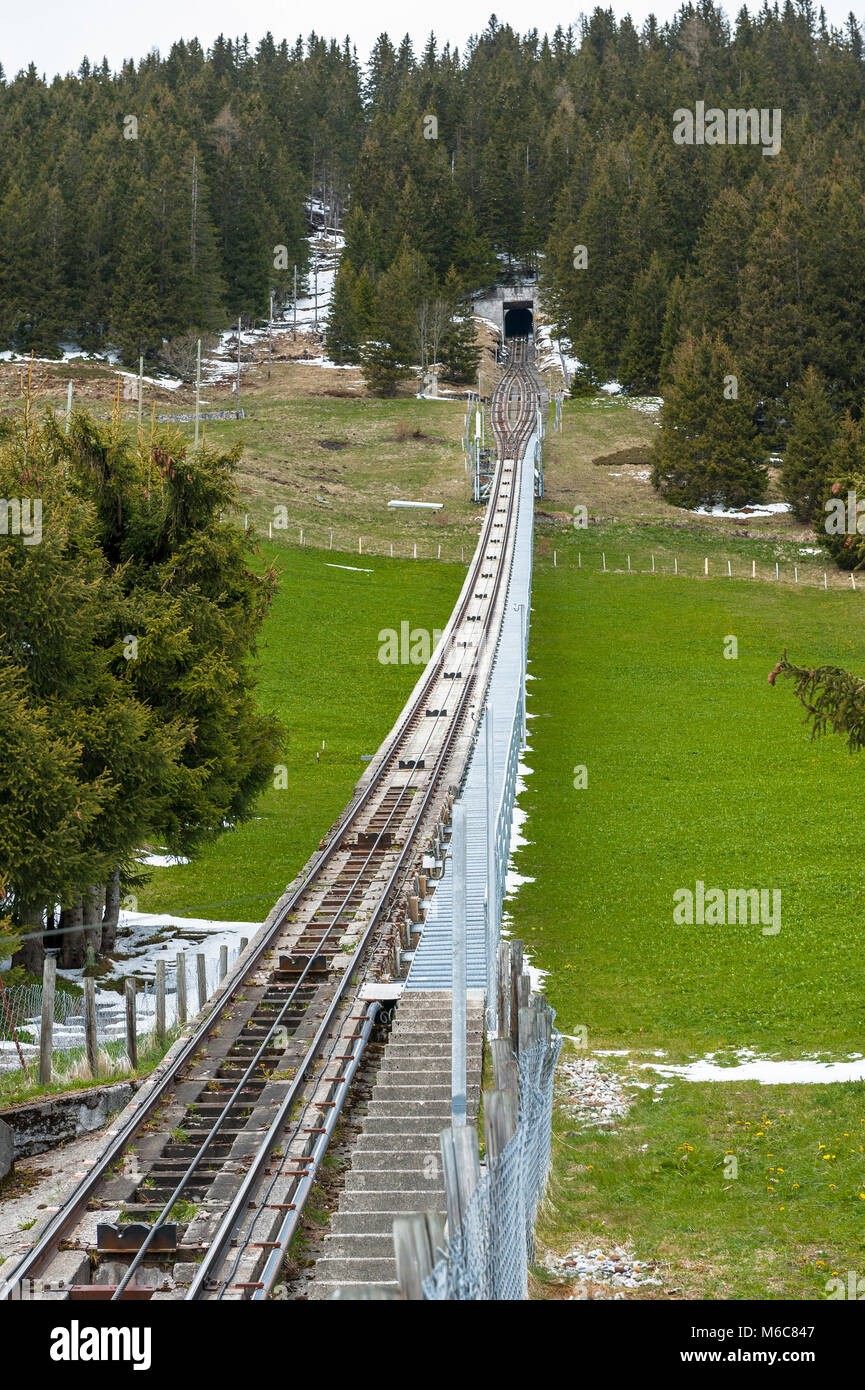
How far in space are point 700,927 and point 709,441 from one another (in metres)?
57.1

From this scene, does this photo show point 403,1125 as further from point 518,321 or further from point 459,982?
point 518,321

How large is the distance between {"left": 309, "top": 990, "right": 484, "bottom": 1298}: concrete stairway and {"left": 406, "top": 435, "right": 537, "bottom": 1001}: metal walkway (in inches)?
38.1

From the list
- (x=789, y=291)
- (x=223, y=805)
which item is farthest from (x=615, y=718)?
(x=789, y=291)

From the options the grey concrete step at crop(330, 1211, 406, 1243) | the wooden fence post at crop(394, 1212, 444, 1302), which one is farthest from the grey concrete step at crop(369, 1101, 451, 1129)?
the wooden fence post at crop(394, 1212, 444, 1302)

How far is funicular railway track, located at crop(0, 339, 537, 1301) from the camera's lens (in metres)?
12.6

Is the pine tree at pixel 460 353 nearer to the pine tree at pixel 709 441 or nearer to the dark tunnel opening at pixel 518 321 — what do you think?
the dark tunnel opening at pixel 518 321

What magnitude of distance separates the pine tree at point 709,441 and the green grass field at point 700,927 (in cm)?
1870

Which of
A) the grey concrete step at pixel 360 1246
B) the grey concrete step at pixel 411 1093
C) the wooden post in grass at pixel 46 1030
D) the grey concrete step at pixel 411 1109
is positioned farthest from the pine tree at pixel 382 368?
the grey concrete step at pixel 360 1246

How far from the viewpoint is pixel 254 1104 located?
16734 mm

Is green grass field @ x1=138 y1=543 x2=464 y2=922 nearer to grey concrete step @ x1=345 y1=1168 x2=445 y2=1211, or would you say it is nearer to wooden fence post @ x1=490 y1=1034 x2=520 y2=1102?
grey concrete step @ x1=345 y1=1168 x2=445 y2=1211

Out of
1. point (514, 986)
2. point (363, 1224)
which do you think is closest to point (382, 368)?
point (514, 986)

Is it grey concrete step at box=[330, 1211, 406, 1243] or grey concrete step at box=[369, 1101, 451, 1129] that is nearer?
grey concrete step at box=[330, 1211, 406, 1243]

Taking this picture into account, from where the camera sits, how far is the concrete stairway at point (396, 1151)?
464 inches
